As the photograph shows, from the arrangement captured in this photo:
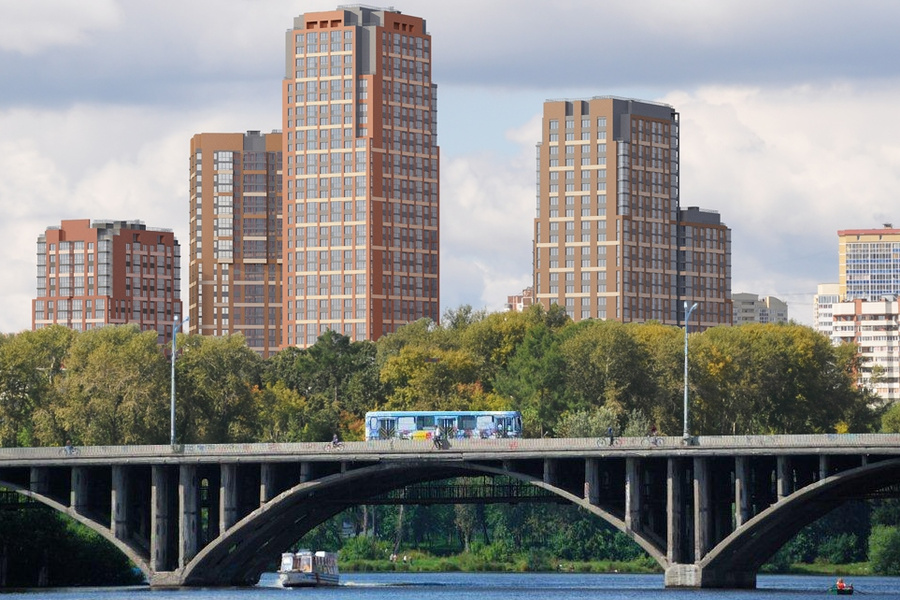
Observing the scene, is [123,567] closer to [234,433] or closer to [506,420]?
[506,420]

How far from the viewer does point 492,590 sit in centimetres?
14900

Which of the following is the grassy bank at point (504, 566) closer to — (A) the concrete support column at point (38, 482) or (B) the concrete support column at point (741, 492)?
(A) the concrete support column at point (38, 482)

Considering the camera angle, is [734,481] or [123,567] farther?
[123,567]

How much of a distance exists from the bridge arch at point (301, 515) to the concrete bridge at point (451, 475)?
0.14m

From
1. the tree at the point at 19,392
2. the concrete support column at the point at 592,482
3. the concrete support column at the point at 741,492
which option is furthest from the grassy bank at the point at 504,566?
the concrete support column at the point at 741,492

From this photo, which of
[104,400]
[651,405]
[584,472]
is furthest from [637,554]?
[584,472]

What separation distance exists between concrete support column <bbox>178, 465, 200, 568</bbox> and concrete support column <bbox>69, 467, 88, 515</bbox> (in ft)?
21.8

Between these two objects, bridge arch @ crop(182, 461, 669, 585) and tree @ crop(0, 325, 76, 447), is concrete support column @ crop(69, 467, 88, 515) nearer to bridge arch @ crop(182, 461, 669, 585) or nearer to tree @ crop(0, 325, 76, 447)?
bridge arch @ crop(182, 461, 669, 585)

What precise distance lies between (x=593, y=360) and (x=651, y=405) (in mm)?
6761

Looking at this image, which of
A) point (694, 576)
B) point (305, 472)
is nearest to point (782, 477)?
point (694, 576)

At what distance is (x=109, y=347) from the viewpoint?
19562cm

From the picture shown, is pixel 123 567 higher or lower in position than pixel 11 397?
lower

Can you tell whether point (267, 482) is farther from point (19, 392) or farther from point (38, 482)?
point (19, 392)

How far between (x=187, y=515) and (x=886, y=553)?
75484mm
